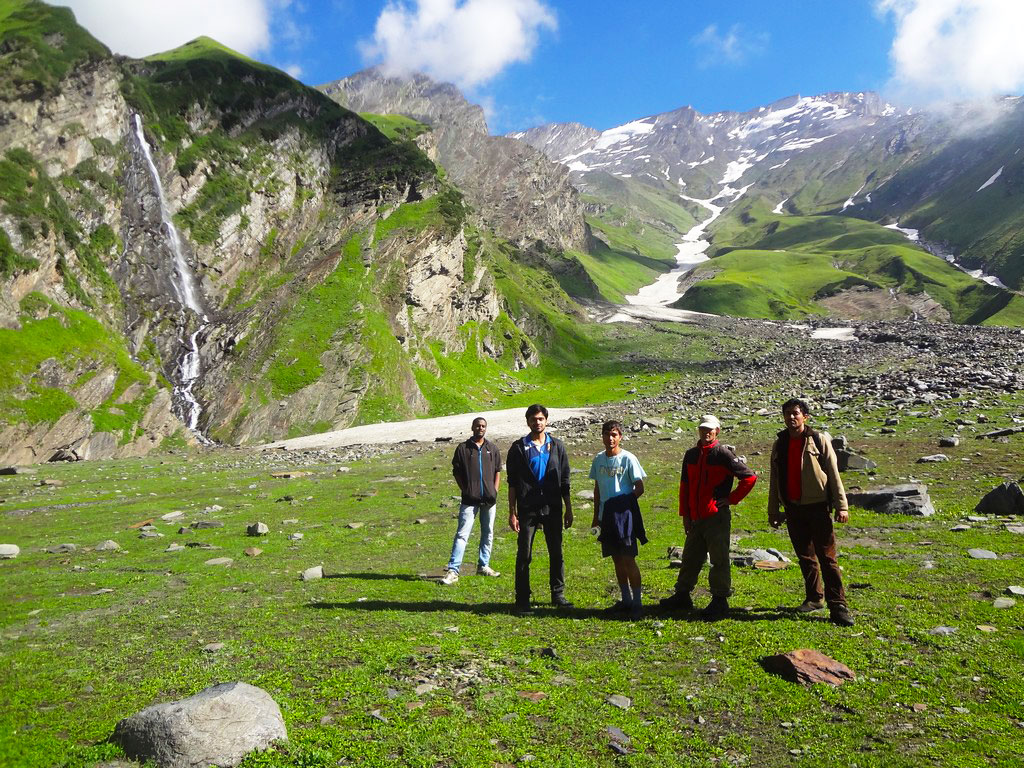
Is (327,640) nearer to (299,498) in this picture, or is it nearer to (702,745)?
(702,745)

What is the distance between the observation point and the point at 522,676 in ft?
28.2

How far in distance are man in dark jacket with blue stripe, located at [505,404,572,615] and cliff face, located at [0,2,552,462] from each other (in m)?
52.5

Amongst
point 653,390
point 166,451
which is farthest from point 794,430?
point 653,390

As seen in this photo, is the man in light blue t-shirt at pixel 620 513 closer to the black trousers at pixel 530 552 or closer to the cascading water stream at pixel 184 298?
the black trousers at pixel 530 552

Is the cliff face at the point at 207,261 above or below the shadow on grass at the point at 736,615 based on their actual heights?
above

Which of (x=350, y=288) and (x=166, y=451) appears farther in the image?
(x=350, y=288)

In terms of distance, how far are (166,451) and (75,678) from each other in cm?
5204

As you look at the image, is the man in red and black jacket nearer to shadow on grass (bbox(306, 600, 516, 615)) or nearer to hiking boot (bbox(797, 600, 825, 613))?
hiking boot (bbox(797, 600, 825, 613))

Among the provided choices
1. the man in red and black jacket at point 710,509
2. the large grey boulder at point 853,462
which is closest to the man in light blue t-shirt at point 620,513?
the man in red and black jacket at point 710,509

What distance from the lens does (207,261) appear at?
8212 cm

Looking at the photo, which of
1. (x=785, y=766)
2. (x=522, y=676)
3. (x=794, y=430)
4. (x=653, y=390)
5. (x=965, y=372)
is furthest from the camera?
(x=653, y=390)

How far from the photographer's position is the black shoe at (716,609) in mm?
10508

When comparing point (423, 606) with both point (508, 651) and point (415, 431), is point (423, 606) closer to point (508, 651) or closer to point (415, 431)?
point (508, 651)

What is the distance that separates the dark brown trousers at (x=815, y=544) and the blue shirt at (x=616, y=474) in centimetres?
298
